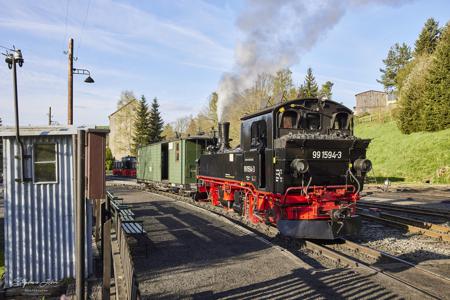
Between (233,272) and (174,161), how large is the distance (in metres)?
14.4

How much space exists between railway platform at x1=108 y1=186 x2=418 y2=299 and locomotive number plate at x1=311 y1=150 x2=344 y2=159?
7.52 feet

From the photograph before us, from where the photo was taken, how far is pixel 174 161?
21.0 metres

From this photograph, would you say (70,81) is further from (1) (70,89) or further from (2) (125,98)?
(2) (125,98)

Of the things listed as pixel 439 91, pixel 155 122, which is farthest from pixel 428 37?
pixel 155 122

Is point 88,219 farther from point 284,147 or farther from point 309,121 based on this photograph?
point 309,121

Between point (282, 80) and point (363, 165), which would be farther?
point (282, 80)

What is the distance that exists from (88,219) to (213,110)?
4845cm

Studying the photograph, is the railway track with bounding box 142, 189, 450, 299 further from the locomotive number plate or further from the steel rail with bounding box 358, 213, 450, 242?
the steel rail with bounding box 358, 213, 450, 242

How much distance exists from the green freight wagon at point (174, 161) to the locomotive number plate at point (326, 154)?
421 inches

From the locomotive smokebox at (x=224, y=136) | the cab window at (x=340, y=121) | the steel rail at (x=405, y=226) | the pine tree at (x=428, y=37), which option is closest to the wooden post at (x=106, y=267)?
the cab window at (x=340, y=121)

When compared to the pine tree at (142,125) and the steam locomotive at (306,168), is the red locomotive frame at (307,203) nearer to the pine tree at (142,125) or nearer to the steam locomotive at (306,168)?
the steam locomotive at (306,168)

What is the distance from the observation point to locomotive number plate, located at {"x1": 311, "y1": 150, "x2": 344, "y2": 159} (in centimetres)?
901

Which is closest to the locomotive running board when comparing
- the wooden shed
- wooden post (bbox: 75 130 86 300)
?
the wooden shed

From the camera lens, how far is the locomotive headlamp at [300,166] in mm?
8594
